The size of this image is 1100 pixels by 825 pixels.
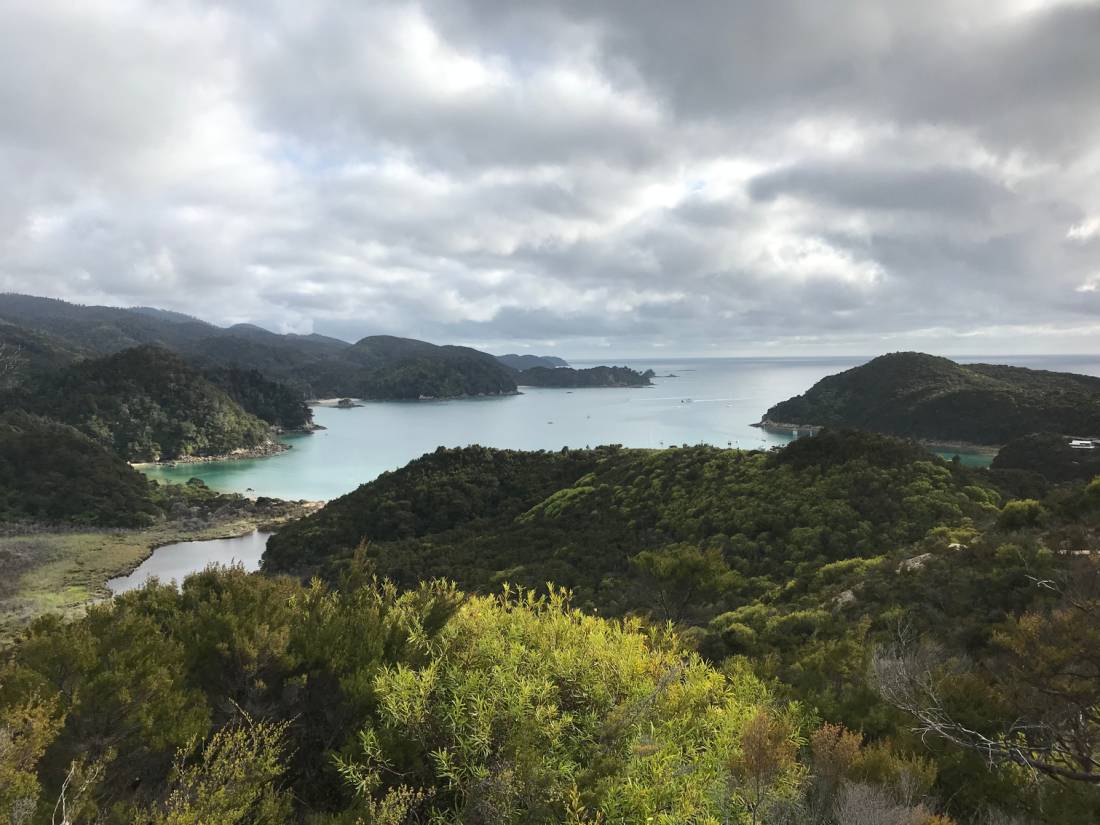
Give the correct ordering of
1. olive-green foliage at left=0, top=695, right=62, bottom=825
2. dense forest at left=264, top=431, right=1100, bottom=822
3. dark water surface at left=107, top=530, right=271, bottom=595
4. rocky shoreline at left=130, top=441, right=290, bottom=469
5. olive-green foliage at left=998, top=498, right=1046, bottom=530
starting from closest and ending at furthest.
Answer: olive-green foliage at left=0, top=695, right=62, bottom=825 → dense forest at left=264, top=431, right=1100, bottom=822 → olive-green foliage at left=998, top=498, right=1046, bottom=530 → dark water surface at left=107, top=530, right=271, bottom=595 → rocky shoreline at left=130, top=441, right=290, bottom=469

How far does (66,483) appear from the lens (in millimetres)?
60219

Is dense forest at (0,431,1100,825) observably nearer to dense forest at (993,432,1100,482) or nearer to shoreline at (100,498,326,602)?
shoreline at (100,498,326,602)

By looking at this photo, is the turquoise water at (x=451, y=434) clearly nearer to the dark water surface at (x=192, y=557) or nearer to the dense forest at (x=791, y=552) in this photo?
the dark water surface at (x=192, y=557)

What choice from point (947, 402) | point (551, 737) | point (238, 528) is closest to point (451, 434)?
point (238, 528)

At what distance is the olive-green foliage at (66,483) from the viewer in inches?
2269

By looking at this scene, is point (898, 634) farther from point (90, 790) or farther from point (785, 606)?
point (90, 790)

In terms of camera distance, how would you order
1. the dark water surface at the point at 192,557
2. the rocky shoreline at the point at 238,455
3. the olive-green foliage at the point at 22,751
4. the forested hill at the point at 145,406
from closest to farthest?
1. the olive-green foliage at the point at 22,751
2. the dark water surface at the point at 192,557
3. the forested hill at the point at 145,406
4. the rocky shoreline at the point at 238,455

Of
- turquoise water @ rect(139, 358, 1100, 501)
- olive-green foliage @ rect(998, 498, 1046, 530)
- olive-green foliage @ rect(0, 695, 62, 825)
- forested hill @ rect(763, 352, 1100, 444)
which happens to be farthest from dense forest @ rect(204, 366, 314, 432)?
olive-green foliage @ rect(0, 695, 62, 825)

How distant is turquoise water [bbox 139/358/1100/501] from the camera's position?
87.2 metres

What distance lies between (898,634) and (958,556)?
5.29 metres

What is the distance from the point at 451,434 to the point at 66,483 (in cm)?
7004

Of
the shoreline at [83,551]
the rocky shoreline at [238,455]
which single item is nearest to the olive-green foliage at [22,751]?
the shoreline at [83,551]

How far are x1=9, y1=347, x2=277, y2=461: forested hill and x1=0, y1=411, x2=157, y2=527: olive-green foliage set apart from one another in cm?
2680

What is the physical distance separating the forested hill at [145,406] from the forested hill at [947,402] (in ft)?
369
